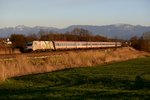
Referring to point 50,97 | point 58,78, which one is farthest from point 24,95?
point 58,78

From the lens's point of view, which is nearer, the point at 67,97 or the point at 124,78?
the point at 67,97

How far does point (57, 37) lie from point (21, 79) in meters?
89.2

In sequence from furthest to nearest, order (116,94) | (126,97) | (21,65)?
1. (21,65)
2. (116,94)
3. (126,97)

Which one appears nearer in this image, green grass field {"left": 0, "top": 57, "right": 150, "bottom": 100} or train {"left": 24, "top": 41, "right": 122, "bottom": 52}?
green grass field {"left": 0, "top": 57, "right": 150, "bottom": 100}

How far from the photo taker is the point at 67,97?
1558cm

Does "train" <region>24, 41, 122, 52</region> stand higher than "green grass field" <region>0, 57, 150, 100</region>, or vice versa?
"green grass field" <region>0, 57, 150, 100</region>

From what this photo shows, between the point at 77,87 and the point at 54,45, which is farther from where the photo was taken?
the point at 54,45

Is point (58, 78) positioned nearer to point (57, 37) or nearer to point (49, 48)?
point (49, 48)

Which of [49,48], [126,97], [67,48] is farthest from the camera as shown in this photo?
[67,48]

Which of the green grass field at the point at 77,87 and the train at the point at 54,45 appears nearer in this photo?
the green grass field at the point at 77,87

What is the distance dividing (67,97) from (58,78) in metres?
9.40

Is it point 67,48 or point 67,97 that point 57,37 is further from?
point 67,97

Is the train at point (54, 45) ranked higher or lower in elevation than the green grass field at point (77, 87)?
lower

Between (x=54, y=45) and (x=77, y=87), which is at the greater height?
(x=77, y=87)
